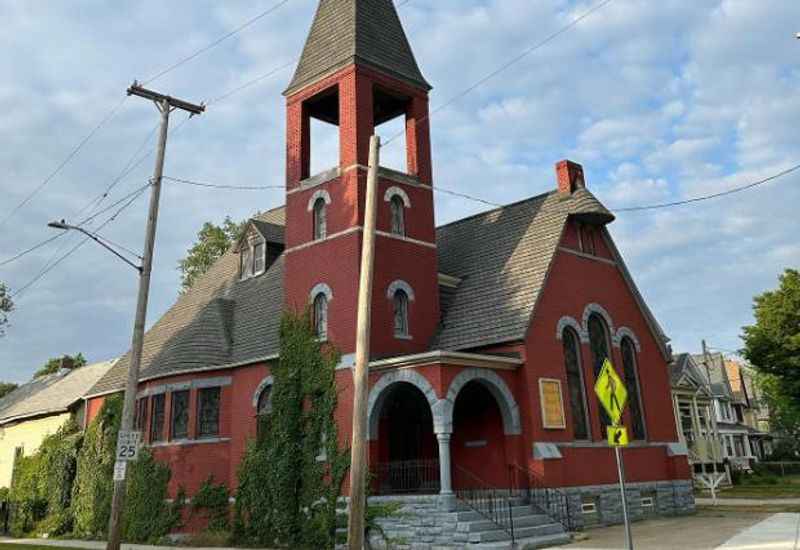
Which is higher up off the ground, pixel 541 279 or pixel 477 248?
pixel 477 248

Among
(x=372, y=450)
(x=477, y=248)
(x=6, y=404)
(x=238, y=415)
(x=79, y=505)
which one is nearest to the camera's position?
(x=372, y=450)

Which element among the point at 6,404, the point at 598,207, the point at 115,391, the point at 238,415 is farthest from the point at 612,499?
the point at 6,404

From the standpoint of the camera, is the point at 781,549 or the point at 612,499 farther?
the point at 612,499

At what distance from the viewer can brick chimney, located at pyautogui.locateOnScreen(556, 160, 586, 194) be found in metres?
24.7

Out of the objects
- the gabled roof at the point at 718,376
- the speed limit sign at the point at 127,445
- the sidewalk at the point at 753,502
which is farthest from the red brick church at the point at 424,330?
the gabled roof at the point at 718,376

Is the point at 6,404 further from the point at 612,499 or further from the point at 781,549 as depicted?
the point at 781,549

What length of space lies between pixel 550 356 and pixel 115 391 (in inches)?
682

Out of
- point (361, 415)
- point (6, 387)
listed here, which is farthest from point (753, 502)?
point (6, 387)

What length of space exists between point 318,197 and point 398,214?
2.69 meters

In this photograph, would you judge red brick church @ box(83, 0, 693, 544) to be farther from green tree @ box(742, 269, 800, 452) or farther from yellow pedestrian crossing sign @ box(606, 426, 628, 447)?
green tree @ box(742, 269, 800, 452)

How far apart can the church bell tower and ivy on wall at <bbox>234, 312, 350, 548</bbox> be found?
3.15 ft

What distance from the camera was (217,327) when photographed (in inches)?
1037

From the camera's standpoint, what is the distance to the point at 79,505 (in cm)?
2753

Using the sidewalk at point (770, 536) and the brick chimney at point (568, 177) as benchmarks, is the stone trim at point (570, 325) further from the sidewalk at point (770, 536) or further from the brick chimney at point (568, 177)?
the sidewalk at point (770, 536)
